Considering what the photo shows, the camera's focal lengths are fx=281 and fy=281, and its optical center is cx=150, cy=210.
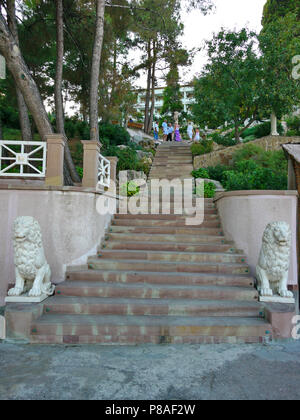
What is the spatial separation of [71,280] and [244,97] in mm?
13182

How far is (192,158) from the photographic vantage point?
14234 mm

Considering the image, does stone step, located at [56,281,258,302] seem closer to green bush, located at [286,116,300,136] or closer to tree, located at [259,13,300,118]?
tree, located at [259,13,300,118]

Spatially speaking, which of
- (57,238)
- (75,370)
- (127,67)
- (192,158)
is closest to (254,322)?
(75,370)

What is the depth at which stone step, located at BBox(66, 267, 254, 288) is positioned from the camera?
4.56 metres

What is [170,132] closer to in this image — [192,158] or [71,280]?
[192,158]

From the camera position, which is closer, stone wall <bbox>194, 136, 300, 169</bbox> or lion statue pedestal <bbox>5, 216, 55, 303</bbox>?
lion statue pedestal <bbox>5, 216, 55, 303</bbox>

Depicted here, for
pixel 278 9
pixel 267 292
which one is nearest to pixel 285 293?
pixel 267 292

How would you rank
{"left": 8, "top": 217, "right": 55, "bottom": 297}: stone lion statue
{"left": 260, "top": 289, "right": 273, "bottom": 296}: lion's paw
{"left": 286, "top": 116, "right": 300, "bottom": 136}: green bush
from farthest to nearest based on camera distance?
{"left": 286, "top": 116, "right": 300, "bottom": 136}: green bush, {"left": 260, "top": 289, "right": 273, "bottom": 296}: lion's paw, {"left": 8, "top": 217, "right": 55, "bottom": 297}: stone lion statue

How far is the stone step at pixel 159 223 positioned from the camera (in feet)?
20.7

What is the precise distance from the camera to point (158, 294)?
428 cm

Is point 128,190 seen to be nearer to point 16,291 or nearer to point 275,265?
point 16,291

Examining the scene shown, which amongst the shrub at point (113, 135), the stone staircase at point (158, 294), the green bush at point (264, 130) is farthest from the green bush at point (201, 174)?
the green bush at point (264, 130)

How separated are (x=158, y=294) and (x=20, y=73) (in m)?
5.92

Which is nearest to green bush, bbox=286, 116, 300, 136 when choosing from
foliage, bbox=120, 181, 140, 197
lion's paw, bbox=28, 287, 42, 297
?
foliage, bbox=120, 181, 140, 197
